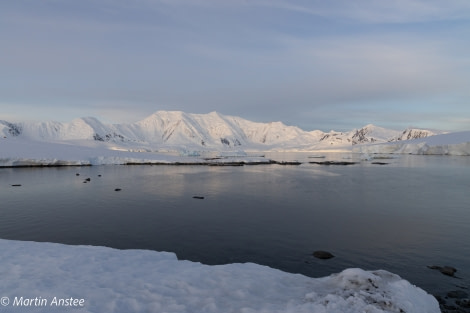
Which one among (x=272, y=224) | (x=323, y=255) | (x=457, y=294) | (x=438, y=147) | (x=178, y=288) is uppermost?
(x=438, y=147)

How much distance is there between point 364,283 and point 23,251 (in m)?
10.2

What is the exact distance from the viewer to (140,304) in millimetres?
6848

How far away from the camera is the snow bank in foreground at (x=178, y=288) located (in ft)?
22.3

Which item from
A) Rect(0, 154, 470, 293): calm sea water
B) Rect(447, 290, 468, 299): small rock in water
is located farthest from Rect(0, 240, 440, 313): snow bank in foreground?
Rect(0, 154, 470, 293): calm sea water

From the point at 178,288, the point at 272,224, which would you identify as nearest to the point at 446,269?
the point at 272,224

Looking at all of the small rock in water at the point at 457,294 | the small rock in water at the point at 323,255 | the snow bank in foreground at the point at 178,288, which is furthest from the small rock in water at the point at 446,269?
the snow bank in foreground at the point at 178,288

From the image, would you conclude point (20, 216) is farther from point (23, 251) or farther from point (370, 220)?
point (370, 220)

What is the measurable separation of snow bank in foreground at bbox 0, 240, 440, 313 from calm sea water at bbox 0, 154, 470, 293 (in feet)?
11.9

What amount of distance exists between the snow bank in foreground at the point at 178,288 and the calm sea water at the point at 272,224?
3629mm

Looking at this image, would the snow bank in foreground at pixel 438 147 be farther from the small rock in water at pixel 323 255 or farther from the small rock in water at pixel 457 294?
the small rock in water at pixel 457 294

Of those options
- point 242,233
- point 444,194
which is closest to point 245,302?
point 242,233

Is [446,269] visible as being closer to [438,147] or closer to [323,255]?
[323,255]

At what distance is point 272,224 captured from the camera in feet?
63.7

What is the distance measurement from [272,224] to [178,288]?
40.1 ft
